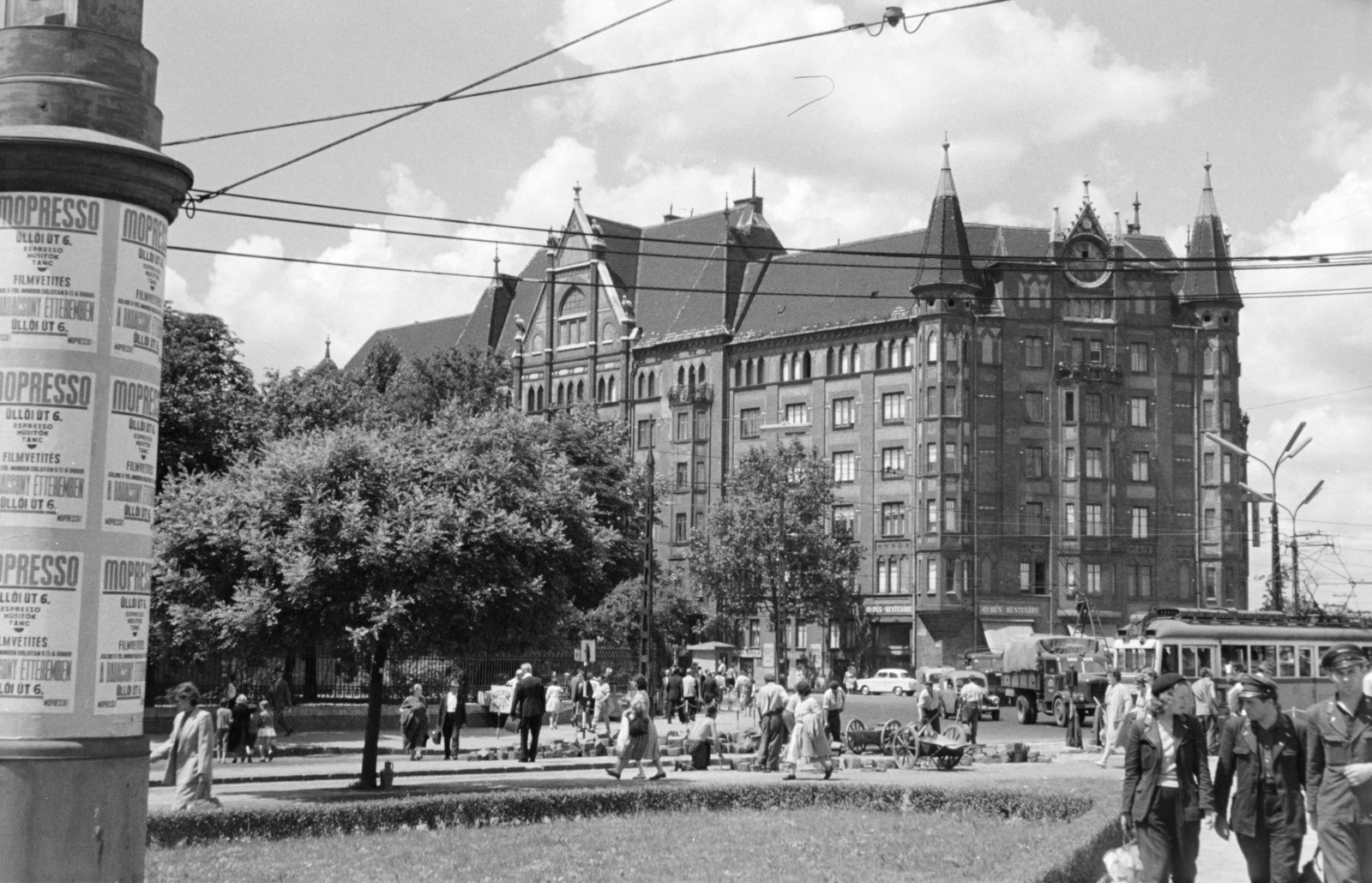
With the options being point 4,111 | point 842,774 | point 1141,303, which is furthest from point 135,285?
point 1141,303

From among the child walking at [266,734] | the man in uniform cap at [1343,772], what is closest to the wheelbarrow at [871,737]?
the child walking at [266,734]

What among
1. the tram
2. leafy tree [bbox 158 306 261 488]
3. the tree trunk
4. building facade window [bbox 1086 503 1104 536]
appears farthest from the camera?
building facade window [bbox 1086 503 1104 536]

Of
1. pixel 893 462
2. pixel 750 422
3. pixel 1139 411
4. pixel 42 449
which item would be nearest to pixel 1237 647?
pixel 42 449

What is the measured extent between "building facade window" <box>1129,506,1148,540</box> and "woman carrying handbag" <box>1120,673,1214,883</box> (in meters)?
73.7

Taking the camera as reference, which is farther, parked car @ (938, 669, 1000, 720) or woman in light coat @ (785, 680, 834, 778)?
parked car @ (938, 669, 1000, 720)

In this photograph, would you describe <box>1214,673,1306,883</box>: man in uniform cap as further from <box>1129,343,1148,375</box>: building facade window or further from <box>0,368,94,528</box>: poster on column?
<box>1129,343,1148,375</box>: building facade window

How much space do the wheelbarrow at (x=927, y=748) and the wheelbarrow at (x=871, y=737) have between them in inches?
9.9

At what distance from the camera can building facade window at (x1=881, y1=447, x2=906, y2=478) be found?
83.4 meters

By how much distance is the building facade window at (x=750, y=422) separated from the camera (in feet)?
295

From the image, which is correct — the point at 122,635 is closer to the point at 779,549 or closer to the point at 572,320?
the point at 779,549

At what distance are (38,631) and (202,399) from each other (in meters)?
41.4

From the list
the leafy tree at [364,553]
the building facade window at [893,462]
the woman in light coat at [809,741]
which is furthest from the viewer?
the building facade window at [893,462]

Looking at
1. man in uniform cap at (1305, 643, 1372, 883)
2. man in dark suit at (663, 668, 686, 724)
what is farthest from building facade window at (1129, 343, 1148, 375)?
man in uniform cap at (1305, 643, 1372, 883)

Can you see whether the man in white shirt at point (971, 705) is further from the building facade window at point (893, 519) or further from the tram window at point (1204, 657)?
the building facade window at point (893, 519)
